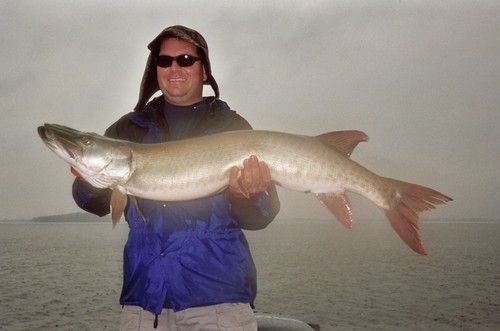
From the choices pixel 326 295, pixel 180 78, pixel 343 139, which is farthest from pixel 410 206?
pixel 326 295

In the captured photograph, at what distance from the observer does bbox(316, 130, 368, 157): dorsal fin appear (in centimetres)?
421

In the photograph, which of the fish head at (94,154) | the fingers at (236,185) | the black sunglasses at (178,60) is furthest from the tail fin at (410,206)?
the fish head at (94,154)

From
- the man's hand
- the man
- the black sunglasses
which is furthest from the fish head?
the man's hand

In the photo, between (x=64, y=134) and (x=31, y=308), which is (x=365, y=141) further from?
(x=31, y=308)

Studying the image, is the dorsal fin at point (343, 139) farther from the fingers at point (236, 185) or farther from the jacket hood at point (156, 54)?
the jacket hood at point (156, 54)

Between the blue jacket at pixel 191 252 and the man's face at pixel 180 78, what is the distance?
1.11 metres

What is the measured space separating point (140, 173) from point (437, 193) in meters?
2.72

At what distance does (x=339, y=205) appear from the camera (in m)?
4.10

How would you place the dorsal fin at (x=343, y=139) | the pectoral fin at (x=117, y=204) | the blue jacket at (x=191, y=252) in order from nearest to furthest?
1. the blue jacket at (x=191, y=252)
2. the pectoral fin at (x=117, y=204)
3. the dorsal fin at (x=343, y=139)

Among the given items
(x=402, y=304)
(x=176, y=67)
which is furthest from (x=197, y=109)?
(x=402, y=304)

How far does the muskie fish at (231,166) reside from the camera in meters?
3.98

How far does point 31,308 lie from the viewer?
27.9m

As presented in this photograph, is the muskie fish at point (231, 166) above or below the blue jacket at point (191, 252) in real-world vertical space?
above

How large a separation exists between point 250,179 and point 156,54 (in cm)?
194
